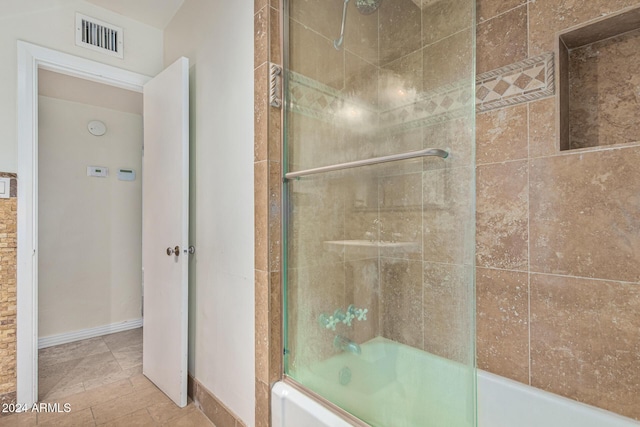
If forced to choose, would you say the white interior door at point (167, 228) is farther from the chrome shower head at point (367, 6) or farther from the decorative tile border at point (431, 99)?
the chrome shower head at point (367, 6)

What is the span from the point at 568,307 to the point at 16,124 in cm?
286

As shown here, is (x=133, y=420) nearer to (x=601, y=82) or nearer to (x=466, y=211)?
(x=466, y=211)

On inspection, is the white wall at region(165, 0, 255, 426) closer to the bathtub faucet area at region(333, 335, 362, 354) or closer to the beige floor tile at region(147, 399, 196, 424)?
the beige floor tile at region(147, 399, 196, 424)

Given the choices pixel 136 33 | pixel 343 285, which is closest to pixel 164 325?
pixel 343 285

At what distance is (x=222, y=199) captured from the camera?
5.49 feet

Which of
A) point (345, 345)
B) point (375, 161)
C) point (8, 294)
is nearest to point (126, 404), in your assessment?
point (8, 294)

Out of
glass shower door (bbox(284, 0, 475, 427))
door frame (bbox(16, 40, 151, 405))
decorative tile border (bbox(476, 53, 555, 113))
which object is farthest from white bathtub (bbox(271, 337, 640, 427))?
door frame (bbox(16, 40, 151, 405))

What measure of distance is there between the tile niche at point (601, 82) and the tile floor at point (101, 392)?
7.38ft

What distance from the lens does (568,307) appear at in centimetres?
118

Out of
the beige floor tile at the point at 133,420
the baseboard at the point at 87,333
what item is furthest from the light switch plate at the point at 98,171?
the beige floor tile at the point at 133,420

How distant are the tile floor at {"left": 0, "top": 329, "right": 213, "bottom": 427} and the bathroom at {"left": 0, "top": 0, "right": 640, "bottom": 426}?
0.71 feet

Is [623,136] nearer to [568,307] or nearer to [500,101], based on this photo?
[500,101]

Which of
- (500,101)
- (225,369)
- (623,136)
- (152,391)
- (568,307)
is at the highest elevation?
(500,101)

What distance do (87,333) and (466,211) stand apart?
3.44m
